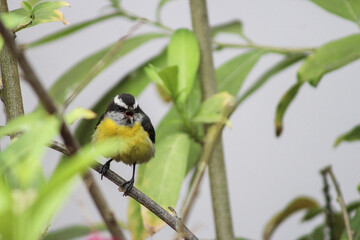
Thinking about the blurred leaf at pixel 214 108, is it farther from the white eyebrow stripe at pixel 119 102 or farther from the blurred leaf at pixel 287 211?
the blurred leaf at pixel 287 211

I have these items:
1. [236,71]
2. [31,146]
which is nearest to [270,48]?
[236,71]

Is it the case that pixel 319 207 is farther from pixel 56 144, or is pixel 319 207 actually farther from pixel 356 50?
pixel 56 144

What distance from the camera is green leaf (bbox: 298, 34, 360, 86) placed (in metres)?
0.54

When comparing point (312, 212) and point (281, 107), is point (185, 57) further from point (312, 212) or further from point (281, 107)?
point (312, 212)

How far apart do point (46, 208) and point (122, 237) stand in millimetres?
23

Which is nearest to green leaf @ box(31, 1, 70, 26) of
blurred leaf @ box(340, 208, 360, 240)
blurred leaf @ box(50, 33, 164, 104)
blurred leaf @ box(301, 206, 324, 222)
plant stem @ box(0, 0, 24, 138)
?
plant stem @ box(0, 0, 24, 138)

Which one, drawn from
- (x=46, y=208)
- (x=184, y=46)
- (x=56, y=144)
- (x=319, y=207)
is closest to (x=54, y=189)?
(x=46, y=208)

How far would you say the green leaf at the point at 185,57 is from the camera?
0.57 m

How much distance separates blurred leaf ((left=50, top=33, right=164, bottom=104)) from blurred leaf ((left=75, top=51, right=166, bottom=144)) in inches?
1.3

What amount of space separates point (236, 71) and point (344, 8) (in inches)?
7.1

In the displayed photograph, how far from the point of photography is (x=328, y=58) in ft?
1.84

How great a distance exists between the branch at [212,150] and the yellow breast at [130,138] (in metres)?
0.07

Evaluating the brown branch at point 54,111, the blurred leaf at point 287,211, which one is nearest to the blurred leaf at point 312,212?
the blurred leaf at point 287,211

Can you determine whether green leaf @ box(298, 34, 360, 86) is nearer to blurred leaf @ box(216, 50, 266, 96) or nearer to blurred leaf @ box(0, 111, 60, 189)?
blurred leaf @ box(216, 50, 266, 96)
